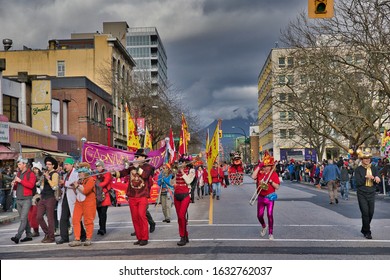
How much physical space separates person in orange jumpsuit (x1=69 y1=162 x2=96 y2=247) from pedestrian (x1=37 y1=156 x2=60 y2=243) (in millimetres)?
714

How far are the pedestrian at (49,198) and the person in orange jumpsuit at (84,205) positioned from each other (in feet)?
2.34

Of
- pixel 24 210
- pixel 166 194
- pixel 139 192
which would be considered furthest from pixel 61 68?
pixel 139 192

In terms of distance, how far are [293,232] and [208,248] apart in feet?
9.99

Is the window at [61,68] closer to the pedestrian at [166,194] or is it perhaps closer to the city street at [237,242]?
the city street at [237,242]

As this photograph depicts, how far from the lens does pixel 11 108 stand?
109ft

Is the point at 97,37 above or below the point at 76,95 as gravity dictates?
above

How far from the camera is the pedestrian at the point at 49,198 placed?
11203 millimetres

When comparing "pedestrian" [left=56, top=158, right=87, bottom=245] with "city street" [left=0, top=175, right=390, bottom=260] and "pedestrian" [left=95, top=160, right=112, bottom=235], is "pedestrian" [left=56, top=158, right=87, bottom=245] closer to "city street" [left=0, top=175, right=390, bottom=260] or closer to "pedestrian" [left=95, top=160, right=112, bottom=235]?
"city street" [left=0, top=175, right=390, bottom=260]

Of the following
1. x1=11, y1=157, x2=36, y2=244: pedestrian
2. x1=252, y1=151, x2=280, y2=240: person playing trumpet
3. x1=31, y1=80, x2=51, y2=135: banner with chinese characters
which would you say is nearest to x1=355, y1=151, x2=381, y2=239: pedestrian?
x1=252, y1=151, x2=280, y2=240: person playing trumpet

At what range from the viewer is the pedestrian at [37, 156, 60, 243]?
1120cm

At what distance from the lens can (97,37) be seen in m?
55.4
